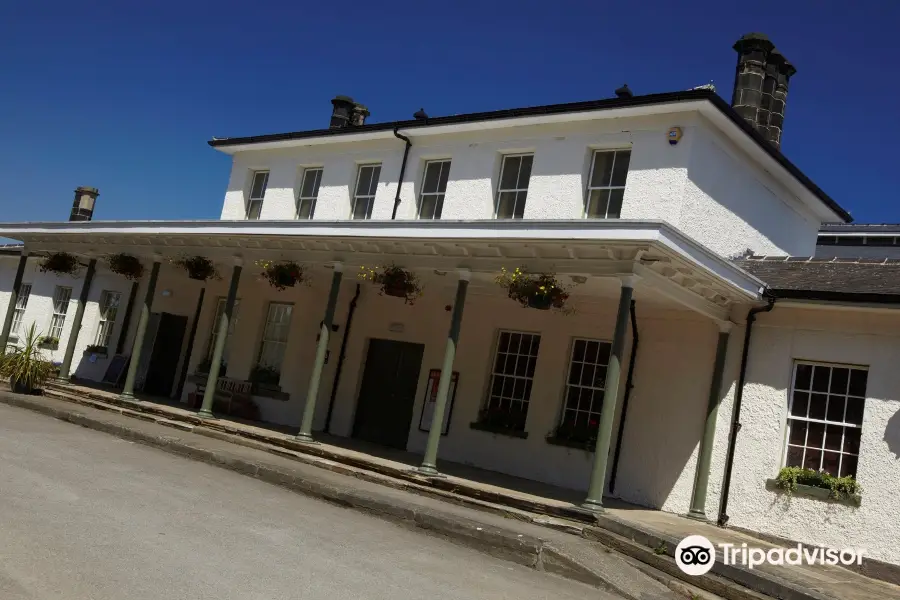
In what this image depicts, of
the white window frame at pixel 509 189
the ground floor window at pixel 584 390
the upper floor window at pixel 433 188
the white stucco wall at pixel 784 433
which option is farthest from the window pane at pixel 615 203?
the upper floor window at pixel 433 188

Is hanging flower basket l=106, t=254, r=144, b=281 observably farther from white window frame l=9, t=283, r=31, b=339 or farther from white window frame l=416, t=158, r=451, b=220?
white window frame l=9, t=283, r=31, b=339

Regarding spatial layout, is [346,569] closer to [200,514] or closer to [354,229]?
[200,514]

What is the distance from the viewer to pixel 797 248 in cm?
1502

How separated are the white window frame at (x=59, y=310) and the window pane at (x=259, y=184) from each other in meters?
7.56

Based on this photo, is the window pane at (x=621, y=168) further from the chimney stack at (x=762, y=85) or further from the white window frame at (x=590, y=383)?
the chimney stack at (x=762, y=85)

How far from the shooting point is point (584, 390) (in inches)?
497

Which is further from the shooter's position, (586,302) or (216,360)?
(216,360)

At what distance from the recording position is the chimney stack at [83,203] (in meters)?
27.3

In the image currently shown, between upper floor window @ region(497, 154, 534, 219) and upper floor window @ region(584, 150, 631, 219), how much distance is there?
1.19m

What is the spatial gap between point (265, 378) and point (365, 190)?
4419mm

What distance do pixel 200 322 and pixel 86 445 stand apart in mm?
7243

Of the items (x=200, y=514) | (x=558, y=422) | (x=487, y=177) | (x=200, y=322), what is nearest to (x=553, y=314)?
(x=558, y=422)

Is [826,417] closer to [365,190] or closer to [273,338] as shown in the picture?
[365,190]

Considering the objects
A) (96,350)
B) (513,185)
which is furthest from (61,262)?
(513,185)
